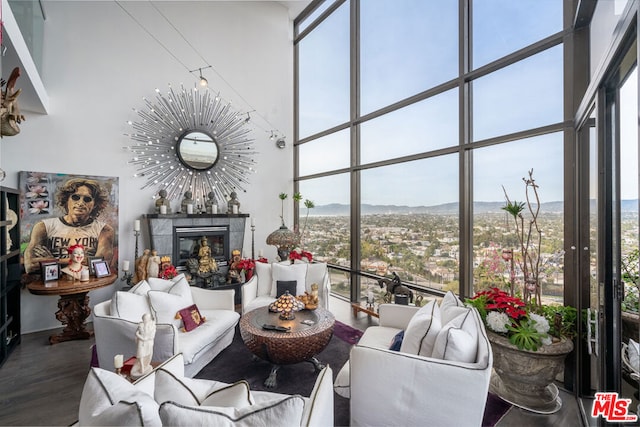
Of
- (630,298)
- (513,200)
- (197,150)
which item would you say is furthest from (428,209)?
(197,150)

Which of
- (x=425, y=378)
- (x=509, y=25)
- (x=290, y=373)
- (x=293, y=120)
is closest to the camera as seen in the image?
(x=425, y=378)

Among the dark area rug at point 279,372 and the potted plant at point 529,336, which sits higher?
the potted plant at point 529,336

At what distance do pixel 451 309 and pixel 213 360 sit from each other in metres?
2.25

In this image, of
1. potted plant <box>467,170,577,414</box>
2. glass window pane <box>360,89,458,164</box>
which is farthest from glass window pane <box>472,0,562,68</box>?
potted plant <box>467,170,577,414</box>

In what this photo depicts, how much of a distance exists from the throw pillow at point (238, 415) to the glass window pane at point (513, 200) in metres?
2.47

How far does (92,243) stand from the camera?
13.1ft

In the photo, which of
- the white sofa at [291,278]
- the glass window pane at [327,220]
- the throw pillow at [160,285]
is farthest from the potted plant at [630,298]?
the throw pillow at [160,285]

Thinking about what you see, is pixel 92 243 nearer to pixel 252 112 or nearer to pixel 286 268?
pixel 286 268

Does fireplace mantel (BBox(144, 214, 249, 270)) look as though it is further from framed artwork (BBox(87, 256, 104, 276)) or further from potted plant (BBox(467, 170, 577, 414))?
potted plant (BBox(467, 170, 577, 414))

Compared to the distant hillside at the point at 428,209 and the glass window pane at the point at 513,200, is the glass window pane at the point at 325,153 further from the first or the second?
the glass window pane at the point at 513,200

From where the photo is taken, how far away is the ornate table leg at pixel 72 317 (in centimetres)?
337

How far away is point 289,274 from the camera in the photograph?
383 cm

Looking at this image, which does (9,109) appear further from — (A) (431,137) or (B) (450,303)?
(A) (431,137)

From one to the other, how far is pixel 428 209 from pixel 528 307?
1515mm
